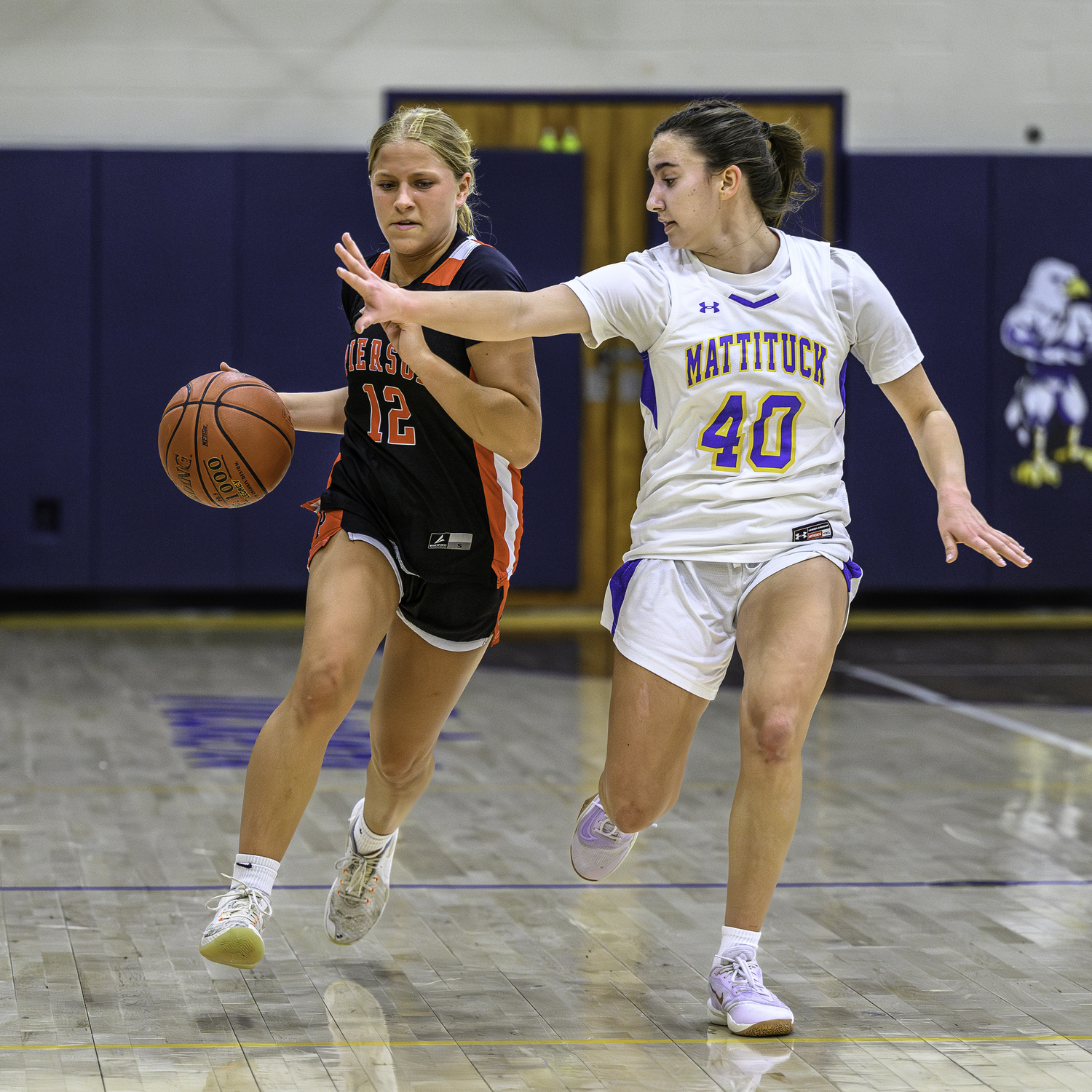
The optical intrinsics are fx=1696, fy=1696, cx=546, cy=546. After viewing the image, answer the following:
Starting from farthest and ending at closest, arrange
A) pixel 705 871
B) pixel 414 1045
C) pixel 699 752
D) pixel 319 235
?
pixel 319 235
pixel 699 752
pixel 705 871
pixel 414 1045

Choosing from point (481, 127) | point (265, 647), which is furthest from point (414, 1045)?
point (481, 127)

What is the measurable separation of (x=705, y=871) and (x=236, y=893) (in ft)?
4.89

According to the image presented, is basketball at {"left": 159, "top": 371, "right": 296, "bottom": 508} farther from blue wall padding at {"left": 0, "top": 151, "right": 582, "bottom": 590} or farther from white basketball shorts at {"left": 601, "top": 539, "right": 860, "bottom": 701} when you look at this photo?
blue wall padding at {"left": 0, "top": 151, "right": 582, "bottom": 590}

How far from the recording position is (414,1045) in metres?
2.68

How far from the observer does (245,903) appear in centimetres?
273

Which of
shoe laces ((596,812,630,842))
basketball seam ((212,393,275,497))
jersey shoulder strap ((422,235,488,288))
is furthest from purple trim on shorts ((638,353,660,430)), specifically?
basketball seam ((212,393,275,497))

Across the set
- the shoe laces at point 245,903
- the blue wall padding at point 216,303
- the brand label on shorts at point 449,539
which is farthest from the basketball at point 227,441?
the blue wall padding at point 216,303

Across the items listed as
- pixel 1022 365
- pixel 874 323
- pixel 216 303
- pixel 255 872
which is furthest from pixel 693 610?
pixel 1022 365

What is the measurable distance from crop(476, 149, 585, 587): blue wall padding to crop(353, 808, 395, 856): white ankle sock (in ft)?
19.7

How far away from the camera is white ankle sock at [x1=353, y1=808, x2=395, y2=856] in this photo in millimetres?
3188

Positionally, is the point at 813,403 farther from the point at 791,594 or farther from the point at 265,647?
the point at 265,647

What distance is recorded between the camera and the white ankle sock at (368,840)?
3188 mm

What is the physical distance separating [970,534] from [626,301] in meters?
0.69

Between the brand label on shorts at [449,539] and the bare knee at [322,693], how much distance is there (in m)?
0.32
